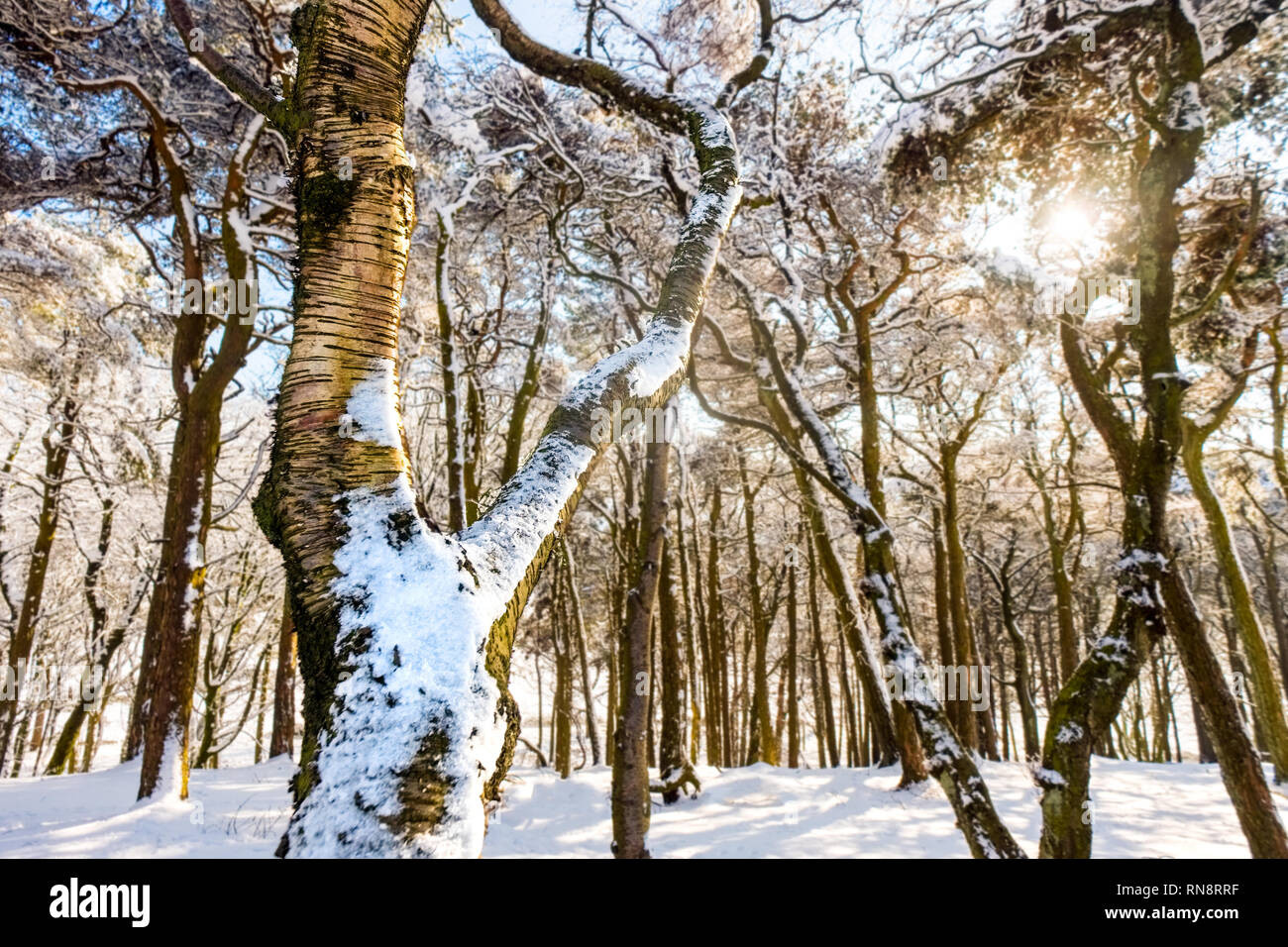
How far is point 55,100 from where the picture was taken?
650cm

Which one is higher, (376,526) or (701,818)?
(376,526)

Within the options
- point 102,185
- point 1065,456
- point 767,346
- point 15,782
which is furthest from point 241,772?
point 1065,456

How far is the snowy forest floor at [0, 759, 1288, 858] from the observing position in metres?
4.87

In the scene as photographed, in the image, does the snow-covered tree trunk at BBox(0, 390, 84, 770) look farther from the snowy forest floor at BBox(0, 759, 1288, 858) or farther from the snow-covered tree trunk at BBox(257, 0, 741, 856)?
the snow-covered tree trunk at BBox(257, 0, 741, 856)

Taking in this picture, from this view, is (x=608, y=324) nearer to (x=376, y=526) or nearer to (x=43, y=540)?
(x=376, y=526)

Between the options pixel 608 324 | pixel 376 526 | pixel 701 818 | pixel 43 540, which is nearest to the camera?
pixel 376 526

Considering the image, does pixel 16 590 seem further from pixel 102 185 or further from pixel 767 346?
pixel 767 346

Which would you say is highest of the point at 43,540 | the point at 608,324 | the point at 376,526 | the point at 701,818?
the point at 608,324

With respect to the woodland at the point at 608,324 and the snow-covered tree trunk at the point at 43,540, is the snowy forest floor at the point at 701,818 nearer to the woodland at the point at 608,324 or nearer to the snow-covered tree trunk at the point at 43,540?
the woodland at the point at 608,324

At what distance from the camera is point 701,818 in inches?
288

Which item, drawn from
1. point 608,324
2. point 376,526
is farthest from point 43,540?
point 376,526

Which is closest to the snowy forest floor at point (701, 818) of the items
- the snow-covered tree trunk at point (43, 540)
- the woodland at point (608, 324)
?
the woodland at point (608, 324)

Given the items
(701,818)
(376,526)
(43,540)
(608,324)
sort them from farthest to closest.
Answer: (43,540) → (608,324) → (701,818) → (376,526)
